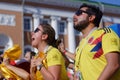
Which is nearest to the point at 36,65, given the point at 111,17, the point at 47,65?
the point at 47,65

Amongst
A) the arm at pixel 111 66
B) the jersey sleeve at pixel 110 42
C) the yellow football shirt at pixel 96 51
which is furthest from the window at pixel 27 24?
the arm at pixel 111 66

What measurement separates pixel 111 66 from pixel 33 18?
23.4 meters

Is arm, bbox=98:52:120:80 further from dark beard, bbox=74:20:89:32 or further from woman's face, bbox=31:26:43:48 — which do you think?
woman's face, bbox=31:26:43:48

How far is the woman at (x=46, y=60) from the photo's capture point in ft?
9.04

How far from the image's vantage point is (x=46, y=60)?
292cm

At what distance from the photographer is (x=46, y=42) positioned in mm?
3158

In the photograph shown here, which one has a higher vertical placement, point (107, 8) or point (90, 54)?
point (90, 54)

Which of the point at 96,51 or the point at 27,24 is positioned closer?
the point at 96,51

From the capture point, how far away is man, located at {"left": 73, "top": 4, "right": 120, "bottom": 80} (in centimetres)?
226

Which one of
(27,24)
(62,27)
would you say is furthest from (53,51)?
(62,27)

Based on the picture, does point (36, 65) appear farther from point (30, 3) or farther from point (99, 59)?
point (30, 3)

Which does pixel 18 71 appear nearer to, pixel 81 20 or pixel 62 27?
pixel 81 20

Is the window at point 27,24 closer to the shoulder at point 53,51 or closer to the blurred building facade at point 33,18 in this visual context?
the blurred building facade at point 33,18

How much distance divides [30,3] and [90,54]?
2288 centimetres
